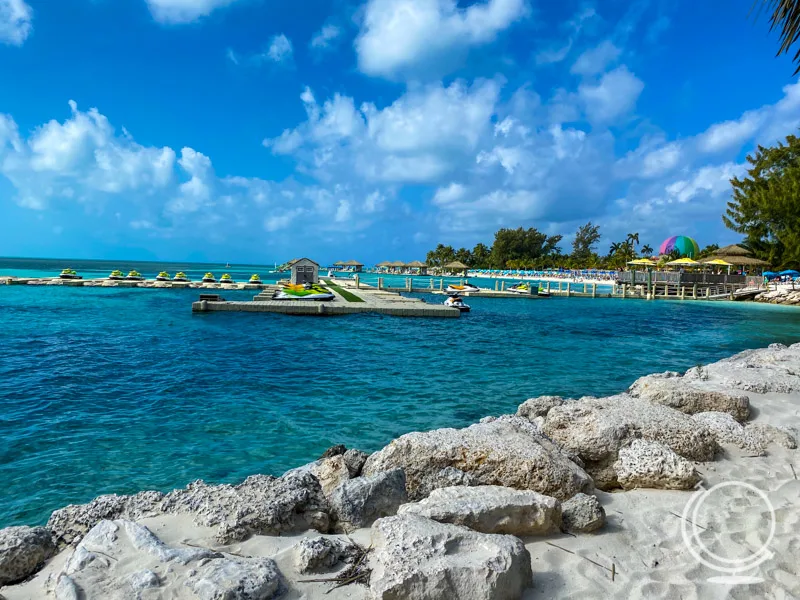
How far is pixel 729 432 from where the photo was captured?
5.89 m

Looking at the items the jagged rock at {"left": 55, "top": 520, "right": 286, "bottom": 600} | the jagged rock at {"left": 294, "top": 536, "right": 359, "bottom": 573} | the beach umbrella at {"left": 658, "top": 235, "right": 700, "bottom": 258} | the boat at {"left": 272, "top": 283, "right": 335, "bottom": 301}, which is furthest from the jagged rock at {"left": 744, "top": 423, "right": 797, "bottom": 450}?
the beach umbrella at {"left": 658, "top": 235, "right": 700, "bottom": 258}

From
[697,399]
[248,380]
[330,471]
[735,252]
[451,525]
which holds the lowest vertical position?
[248,380]

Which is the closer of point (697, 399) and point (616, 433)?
point (616, 433)

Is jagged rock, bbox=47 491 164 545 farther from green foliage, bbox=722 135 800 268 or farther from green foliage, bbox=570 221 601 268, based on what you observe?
green foliage, bbox=570 221 601 268

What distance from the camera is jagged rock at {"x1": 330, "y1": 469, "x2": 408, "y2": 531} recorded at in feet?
13.4

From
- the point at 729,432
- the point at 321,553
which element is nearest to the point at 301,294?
the point at 729,432

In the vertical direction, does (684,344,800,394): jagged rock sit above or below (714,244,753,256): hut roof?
below

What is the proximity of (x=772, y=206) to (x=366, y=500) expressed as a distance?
61.2 meters

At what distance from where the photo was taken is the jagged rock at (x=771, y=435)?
Answer: 575 cm

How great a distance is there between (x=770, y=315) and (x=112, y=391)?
4154cm

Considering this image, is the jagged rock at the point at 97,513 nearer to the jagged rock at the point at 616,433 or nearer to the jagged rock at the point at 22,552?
the jagged rock at the point at 22,552

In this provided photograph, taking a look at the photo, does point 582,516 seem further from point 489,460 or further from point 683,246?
point 683,246

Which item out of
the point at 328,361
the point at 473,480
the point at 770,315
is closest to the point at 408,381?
the point at 328,361

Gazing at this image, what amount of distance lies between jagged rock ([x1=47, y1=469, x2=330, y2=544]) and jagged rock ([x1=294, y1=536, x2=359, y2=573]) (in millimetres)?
614
